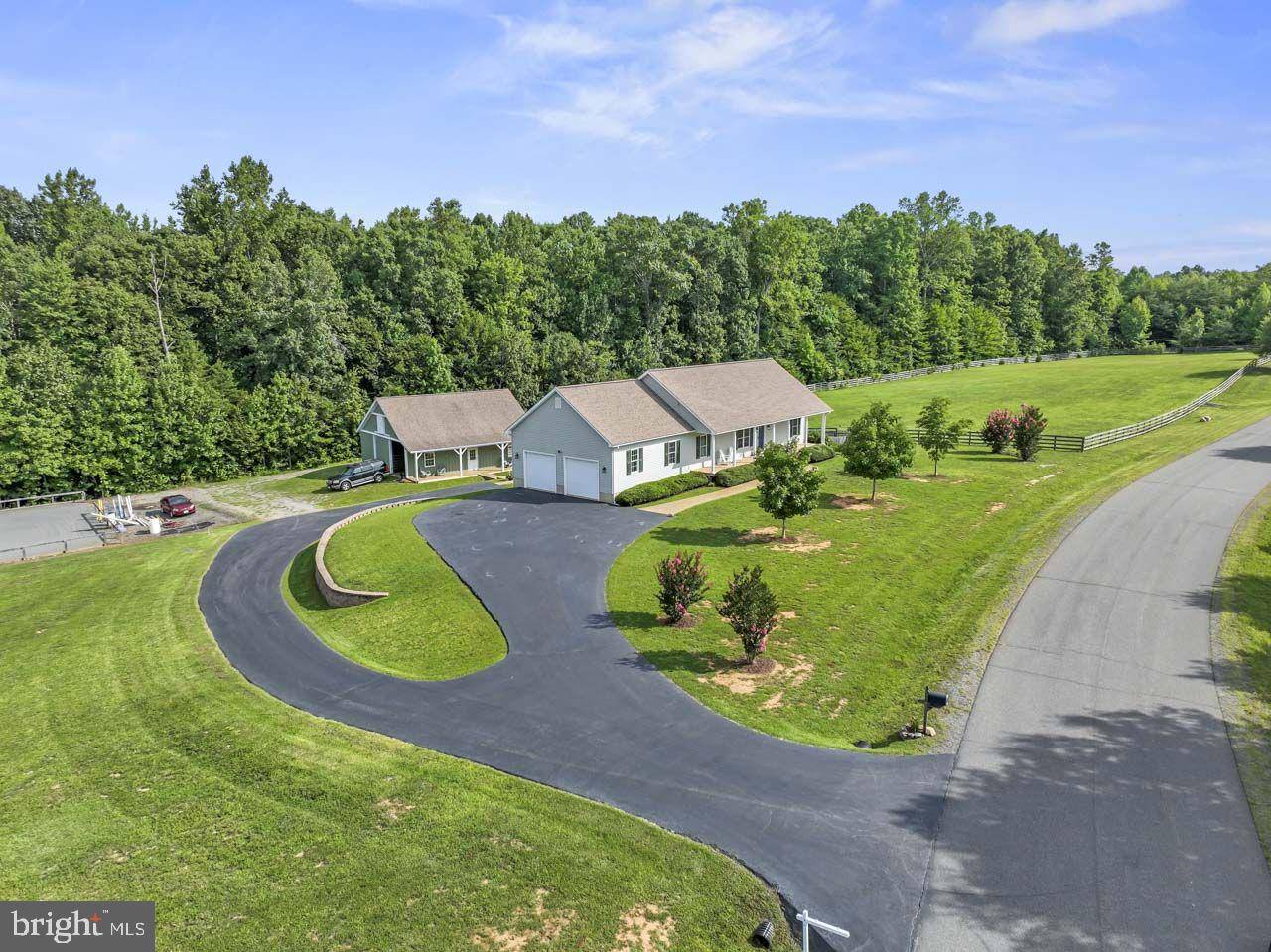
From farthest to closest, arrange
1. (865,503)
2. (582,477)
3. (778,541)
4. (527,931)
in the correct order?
(582,477)
(865,503)
(778,541)
(527,931)

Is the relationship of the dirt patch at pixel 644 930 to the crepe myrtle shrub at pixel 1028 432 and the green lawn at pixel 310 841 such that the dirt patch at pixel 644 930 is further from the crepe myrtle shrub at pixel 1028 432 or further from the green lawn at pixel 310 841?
the crepe myrtle shrub at pixel 1028 432

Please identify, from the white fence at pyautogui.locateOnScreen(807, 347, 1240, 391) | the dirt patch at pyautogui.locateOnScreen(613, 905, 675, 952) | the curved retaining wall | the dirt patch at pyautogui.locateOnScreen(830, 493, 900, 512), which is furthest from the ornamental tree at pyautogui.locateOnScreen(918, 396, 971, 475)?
the white fence at pyautogui.locateOnScreen(807, 347, 1240, 391)

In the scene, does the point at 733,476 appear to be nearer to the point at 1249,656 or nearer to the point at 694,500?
the point at 694,500

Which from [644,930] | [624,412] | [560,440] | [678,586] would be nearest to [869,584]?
[678,586]

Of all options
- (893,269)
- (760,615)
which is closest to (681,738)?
(760,615)

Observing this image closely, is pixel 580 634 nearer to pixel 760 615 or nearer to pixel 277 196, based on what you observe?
pixel 760 615

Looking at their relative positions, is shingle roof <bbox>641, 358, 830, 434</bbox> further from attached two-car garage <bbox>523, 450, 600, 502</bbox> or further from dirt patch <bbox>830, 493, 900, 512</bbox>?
dirt patch <bbox>830, 493, 900, 512</bbox>
